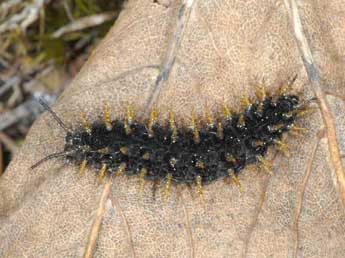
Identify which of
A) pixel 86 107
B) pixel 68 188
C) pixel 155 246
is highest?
pixel 86 107

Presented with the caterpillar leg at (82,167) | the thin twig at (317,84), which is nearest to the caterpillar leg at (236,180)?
the thin twig at (317,84)

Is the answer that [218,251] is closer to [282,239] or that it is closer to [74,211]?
[282,239]

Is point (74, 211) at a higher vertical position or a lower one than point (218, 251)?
higher

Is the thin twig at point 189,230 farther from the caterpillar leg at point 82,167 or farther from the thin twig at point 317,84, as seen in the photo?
the thin twig at point 317,84

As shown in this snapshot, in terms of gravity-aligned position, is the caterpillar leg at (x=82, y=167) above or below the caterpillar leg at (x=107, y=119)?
below

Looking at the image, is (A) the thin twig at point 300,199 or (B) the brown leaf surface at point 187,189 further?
(A) the thin twig at point 300,199

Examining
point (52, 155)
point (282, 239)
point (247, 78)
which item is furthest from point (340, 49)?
point (52, 155)
